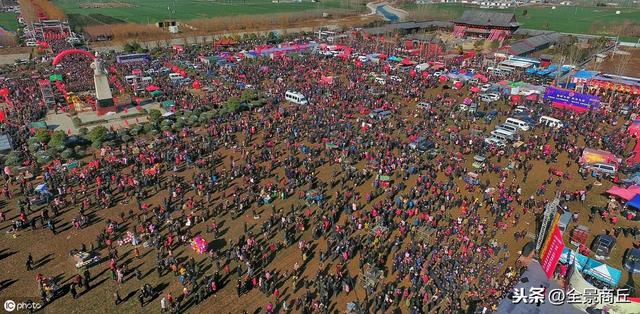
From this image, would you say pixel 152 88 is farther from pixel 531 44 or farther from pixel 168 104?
pixel 531 44

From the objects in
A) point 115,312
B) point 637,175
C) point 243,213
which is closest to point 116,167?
point 243,213

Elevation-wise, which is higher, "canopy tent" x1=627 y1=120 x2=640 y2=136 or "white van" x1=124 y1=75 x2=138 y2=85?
"white van" x1=124 y1=75 x2=138 y2=85

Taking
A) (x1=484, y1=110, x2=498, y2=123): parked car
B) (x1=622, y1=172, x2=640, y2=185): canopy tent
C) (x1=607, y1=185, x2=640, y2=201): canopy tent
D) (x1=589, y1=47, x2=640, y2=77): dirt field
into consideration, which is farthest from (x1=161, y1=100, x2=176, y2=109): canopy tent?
(x1=589, y1=47, x2=640, y2=77): dirt field

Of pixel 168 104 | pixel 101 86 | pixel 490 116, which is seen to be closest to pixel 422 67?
pixel 490 116

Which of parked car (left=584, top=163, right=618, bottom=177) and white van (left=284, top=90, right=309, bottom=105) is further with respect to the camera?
white van (left=284, top=90, right=309, bottom=105)

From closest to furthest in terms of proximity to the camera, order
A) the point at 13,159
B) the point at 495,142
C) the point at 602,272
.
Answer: the point at 602,272 → the point at 13,159 → the point at 495,142

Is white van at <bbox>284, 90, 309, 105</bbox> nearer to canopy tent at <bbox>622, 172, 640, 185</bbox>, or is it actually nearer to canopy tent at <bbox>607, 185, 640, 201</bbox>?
canopy tent at <bbox>607, 185, 640, 201</bbox>
